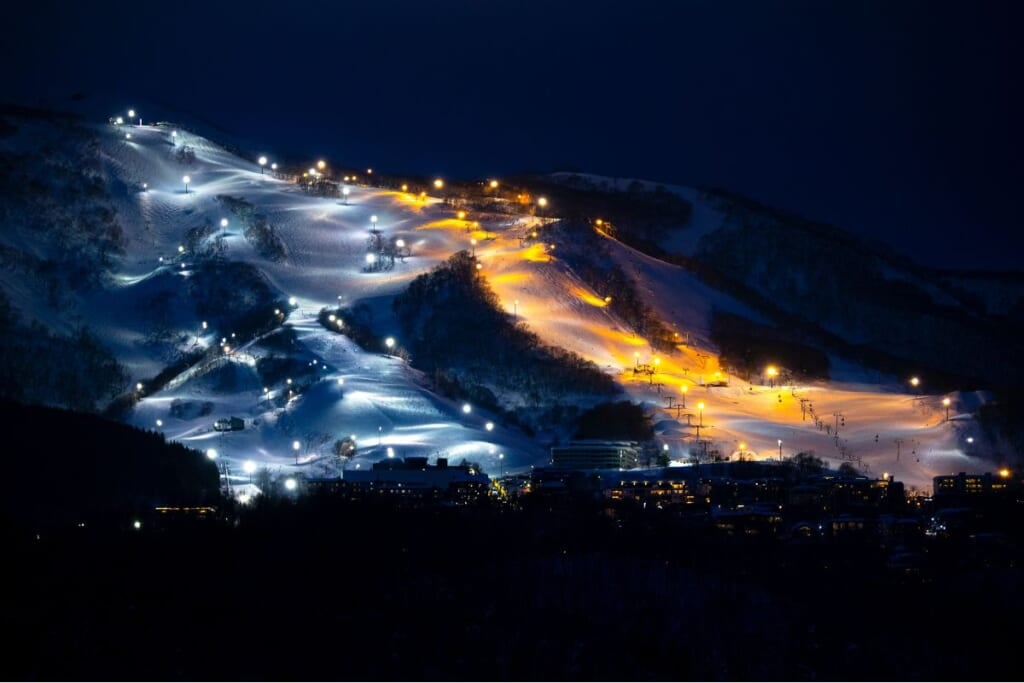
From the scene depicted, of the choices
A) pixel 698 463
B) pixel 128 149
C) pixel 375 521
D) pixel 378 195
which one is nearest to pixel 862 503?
pixel 698 463

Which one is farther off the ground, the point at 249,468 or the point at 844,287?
the point at 844,287

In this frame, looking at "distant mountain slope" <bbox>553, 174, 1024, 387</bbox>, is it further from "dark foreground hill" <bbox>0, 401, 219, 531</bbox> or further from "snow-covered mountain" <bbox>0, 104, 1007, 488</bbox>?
"dark foreground hill" <bbox>0, 401, 219, 531</bbox>

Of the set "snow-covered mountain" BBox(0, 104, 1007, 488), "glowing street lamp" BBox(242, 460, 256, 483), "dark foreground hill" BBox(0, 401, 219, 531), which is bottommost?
"dark foreground hill" BBox(0, 401, 219, 531)

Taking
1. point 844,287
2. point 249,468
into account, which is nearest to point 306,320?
point 249,468

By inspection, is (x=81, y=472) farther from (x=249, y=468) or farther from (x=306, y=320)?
(x=306, y=320)

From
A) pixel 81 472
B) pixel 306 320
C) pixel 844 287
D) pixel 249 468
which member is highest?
pixel 844 287

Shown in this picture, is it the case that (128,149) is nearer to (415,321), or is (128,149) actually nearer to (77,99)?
(77,99)

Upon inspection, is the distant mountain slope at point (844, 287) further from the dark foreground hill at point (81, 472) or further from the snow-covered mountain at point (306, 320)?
the dark foreground hill at point (81, 472)

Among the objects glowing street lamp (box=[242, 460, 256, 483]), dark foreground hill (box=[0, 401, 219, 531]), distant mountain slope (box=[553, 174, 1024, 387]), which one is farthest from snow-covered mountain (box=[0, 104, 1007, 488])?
dark foreground hill (box=[0, 401, 219, 531])

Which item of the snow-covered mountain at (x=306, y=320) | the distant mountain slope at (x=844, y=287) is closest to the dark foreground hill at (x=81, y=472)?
the snow-covered mountain at (x=306, y=320)
